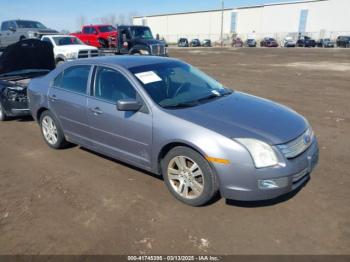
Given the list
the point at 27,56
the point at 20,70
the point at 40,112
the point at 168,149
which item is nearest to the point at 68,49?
the point at 27,56

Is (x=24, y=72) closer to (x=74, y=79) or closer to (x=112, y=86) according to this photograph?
(x=74, y=79)

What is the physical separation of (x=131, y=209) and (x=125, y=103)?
1.23m

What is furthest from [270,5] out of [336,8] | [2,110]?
[2,110]

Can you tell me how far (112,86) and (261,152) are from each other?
2.19m

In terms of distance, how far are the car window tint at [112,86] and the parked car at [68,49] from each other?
434 inches

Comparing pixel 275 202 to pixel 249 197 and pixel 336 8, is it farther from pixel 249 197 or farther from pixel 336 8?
pixel 336 8

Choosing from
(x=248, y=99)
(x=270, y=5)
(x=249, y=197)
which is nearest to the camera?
(x=249, y=197)

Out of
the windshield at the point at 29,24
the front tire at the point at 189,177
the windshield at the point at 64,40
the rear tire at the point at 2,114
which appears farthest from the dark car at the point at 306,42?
the front tire at the point at 189,177

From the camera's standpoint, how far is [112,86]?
14.0ft

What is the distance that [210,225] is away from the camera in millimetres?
3277

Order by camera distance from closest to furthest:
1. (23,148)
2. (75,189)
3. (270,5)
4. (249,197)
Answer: (249,197), (75,189), (23,148), (270,5)

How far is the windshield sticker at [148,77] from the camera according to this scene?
4.04 meters

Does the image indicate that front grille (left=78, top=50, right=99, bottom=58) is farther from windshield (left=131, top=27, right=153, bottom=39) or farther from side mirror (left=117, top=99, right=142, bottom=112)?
side mirror (left=117, top=99, right=142, bottom=112)

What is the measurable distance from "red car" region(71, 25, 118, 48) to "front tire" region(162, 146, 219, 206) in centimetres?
1766
